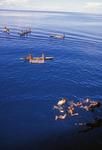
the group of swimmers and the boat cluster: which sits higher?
the boat cluster

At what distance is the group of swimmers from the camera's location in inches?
1672

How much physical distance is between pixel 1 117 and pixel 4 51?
42223mm

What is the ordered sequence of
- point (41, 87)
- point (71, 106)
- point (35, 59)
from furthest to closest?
1. point (35, 59)
2. point (41, 87)
3. point (71, 106)

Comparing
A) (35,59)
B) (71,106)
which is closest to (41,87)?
(71,106)

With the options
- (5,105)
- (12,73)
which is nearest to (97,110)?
(5,105)

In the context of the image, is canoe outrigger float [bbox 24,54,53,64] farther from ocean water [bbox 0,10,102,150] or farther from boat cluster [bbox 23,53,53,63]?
ocean water [bbox 0,10,102,150]

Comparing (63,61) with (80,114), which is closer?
(80,114)

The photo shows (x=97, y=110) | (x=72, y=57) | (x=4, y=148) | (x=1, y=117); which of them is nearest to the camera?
(x=4, y=148)

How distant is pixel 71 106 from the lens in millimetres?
44156

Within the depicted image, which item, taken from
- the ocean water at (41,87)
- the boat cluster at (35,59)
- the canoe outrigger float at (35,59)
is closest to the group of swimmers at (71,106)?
the ocean water at (41,87)

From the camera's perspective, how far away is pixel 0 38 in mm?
98875

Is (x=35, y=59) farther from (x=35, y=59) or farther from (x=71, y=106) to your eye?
(x=71, y=106)

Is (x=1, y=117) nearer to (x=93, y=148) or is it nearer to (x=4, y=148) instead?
(x=4, y=148)

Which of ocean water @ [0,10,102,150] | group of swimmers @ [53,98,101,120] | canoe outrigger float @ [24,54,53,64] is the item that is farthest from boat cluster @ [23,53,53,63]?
group of swimmers @ [53,98,101,120]
